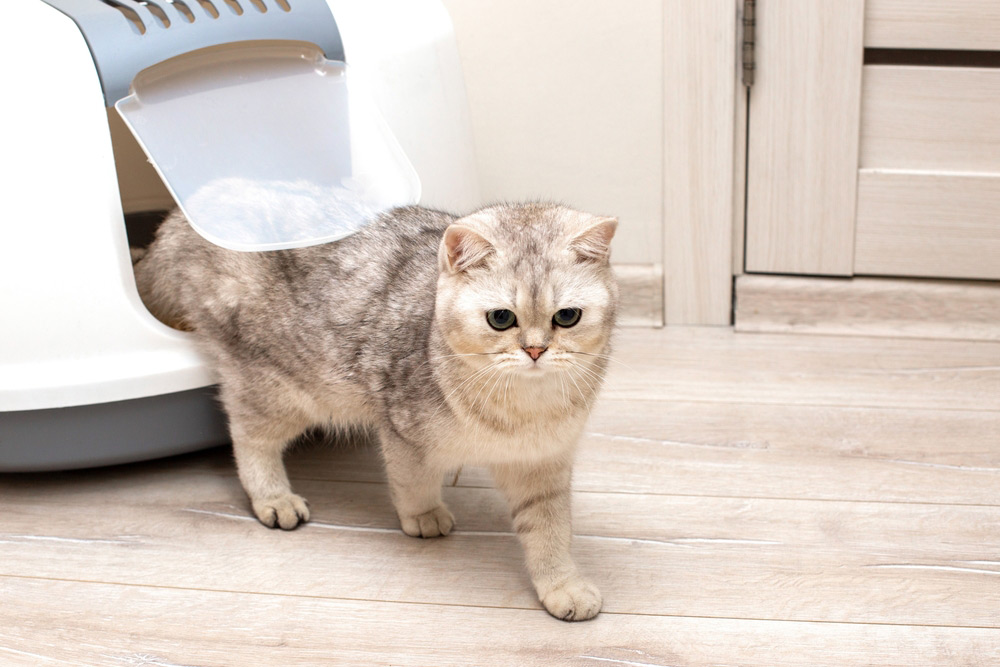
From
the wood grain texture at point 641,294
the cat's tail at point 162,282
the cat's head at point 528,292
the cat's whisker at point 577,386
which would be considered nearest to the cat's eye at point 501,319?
the cat's head at point 528,292

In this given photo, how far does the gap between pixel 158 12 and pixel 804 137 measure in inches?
48.0

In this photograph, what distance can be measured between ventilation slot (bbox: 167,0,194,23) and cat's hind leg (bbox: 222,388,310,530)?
0.56 metres

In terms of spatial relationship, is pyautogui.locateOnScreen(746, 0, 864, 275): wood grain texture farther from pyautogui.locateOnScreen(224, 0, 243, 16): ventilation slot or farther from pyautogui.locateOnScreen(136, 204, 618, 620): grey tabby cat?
pyautogui.locateOnScreen(224, 0, 243, 16): ventilation slot

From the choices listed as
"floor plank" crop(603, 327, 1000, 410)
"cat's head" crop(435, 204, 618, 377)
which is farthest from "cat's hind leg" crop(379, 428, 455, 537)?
"floor plank" crop(603, 327, 1000, 410)

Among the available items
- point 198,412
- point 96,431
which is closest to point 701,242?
point 198,412

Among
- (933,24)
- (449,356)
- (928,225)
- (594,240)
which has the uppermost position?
(933,24)

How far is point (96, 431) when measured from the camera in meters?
1.49

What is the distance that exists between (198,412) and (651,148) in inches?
41.5

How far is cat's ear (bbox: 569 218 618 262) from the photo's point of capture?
44.5 inches

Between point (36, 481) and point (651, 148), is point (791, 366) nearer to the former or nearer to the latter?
point (651, 148)

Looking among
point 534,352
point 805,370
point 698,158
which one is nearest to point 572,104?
point 698,158

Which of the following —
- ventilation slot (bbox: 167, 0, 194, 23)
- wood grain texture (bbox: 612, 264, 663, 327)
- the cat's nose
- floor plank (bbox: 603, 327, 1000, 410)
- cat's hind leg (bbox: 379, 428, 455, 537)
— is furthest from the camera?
wood grain texture (bbox: 612, 264, 663, 327)

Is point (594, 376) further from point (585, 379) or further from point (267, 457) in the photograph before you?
point (267, 457)

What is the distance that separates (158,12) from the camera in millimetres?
1454
